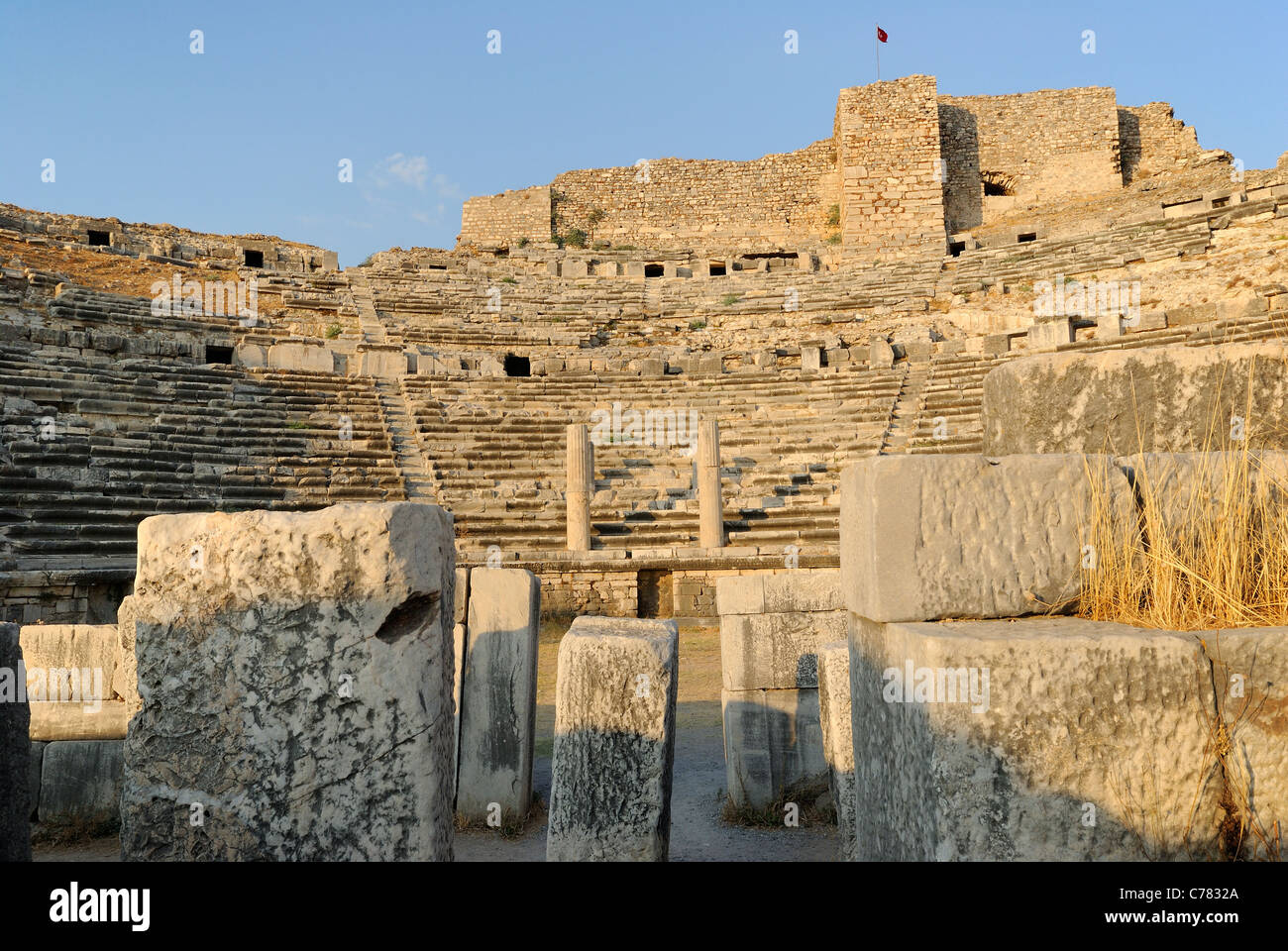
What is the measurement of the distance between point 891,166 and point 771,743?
25.8 m

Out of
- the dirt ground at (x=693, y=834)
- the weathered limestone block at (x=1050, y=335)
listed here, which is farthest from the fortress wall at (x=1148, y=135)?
the dirt ground at (x=693, y=834)

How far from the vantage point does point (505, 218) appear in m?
30.4

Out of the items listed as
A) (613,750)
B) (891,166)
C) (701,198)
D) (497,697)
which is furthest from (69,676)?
(701,198)

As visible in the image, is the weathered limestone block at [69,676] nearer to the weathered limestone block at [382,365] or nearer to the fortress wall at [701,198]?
the weathered limestone block at [382,365]

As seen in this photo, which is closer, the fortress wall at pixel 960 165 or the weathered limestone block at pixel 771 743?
the weathered limestone block at pixel 771 743

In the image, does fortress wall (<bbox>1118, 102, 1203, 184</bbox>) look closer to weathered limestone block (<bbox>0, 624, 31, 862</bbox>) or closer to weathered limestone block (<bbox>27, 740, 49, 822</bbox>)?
weathered limestone block (<bbox>27, 740, 49, 822</bbox>)

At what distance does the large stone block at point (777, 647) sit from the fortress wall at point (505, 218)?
26.7 metres

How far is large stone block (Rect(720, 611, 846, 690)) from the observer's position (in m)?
5.15

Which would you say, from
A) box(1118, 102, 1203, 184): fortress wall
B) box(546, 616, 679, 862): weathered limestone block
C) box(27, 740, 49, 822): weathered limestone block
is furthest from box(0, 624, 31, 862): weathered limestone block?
box(1118, 102, 1203, 184): fortress wall

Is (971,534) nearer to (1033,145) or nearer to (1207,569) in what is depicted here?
(1207,569)

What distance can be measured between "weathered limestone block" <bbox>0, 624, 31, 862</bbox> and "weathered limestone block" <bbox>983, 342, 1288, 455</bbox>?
9.82 ft

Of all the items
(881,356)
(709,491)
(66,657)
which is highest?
(881,356)

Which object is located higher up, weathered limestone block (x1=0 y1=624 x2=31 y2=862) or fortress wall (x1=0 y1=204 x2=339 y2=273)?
fortress wall (x1=0 y1=204 x2=339 y2=273)

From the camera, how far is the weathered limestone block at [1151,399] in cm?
273
